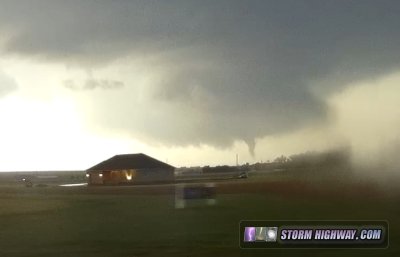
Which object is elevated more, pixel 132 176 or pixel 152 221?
pixel 132 176

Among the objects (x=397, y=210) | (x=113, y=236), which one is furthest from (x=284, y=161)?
(x=113, y=236)

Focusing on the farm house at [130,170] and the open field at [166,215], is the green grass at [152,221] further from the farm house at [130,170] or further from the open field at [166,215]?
the farm house at [130,170]

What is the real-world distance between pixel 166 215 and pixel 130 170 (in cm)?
35

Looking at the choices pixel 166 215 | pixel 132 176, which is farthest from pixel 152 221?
pixel 132 176

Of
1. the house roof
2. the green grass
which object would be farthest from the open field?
the house roof

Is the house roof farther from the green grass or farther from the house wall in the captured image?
the green grass

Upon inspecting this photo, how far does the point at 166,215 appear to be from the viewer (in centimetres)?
419

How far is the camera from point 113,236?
4152mm

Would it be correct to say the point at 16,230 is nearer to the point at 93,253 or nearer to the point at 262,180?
the point at 93,253

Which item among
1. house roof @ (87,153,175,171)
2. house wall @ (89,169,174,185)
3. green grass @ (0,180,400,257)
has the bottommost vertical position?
green grass @ (0,180,400,257)

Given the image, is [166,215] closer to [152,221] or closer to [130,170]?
[152,221]

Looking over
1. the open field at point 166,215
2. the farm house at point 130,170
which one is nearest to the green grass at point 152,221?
the open field at point 166,215

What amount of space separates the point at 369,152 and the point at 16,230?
7.15ft

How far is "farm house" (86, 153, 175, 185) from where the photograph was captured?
13.8 feet
